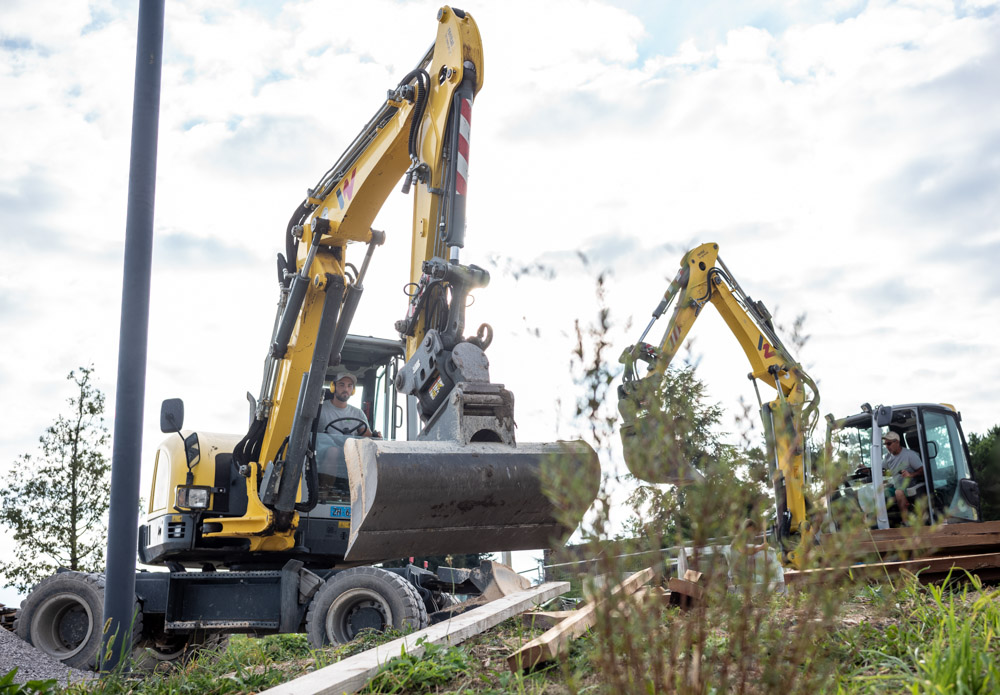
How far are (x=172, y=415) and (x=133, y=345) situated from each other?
1.40m

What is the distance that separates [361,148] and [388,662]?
489 cm

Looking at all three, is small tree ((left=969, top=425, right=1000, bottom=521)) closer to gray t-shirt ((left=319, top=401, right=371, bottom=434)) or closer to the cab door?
the cab door

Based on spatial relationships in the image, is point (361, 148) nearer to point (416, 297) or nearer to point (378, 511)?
point (416, 297)

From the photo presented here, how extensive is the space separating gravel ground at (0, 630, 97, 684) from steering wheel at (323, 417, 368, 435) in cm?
275

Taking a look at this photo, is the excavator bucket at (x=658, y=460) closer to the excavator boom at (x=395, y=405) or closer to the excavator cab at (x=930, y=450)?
the excavator boom at (x=395, y=405)

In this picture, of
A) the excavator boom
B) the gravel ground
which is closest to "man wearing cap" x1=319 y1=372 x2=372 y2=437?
the excavator boom

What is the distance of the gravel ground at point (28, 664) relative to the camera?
6.19m

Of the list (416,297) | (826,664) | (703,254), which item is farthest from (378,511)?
(703,254)

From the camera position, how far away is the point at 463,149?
5715mm

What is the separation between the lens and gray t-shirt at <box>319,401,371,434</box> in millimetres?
7779

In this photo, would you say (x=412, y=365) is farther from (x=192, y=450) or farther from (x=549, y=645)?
(x=192, y=450)

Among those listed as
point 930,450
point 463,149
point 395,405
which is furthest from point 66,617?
point 930,450

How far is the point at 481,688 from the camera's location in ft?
10.6

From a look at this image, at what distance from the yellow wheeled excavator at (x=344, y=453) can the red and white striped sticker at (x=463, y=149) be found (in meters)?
0.01
